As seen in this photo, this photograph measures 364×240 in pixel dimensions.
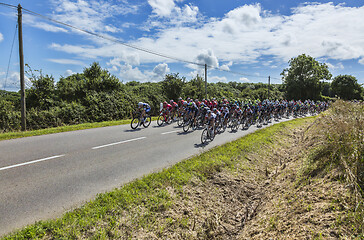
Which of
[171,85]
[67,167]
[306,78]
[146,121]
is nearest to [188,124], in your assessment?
[146,121]

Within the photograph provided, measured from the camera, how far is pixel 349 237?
9.09 ft

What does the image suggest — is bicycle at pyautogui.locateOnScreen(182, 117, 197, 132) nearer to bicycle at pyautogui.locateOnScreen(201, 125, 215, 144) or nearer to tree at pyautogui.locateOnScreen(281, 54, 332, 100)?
bicycle at pyautogui.locateOnScreen(201, 125, 215, 144)

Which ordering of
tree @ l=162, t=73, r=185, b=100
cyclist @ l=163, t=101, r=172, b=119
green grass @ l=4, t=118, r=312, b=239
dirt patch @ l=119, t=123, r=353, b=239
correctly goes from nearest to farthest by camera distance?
green grass @ l=4, t=118, r=312, b=239, dirt patch @ l=119, t=123, r=353, b=239, cyclist @ l=163, t=101, r=172, b=119, tree @ l=162, t=73, r=185, b=100

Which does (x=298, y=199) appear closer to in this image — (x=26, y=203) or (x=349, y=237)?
(x=349, y=237)

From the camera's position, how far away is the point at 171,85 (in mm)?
25234

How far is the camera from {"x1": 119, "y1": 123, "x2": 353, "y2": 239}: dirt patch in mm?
3314

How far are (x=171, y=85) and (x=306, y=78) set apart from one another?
56.5 metres

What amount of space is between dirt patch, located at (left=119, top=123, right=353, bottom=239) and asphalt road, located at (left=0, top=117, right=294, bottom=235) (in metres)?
1.61

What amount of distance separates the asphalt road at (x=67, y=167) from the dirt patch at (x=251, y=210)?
1.61 m

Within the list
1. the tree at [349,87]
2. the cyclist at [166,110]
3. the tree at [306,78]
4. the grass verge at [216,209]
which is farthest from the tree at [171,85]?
the tree at [349,87]

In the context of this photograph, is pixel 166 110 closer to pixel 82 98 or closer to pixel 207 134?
pixel 207 134

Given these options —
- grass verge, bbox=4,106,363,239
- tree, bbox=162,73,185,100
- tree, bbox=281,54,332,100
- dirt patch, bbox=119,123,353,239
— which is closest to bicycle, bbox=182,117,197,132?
grass verge, bbox=4,106,363,239

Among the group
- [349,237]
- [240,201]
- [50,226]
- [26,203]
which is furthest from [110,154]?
[349,237]

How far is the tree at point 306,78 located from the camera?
206 ft
